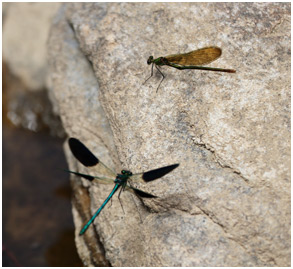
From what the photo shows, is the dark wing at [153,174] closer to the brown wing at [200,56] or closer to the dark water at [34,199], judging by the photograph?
the brown wing at [200,56]

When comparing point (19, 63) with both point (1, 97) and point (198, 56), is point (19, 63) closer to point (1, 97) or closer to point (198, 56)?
point (1, 97)

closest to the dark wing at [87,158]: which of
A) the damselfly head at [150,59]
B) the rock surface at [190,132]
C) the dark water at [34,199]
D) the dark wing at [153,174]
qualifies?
the rock surface at [190,132]

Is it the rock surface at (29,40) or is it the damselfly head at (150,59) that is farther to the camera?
the rock surface at (29,40)

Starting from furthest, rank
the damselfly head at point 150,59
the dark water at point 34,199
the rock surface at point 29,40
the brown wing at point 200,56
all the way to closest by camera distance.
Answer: the rock surface at point 29,40, the dark water at point 34,199, the damselfly head at point 150,59, the brown wing at point 200,56

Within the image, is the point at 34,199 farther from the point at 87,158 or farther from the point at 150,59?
the point at 150,59

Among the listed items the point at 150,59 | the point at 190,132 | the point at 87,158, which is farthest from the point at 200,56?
the point at 87,158

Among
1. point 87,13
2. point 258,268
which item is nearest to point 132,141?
point 258,268

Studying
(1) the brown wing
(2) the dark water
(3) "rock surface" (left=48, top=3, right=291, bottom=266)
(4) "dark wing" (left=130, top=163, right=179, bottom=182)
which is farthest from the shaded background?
(1) the brown wing
